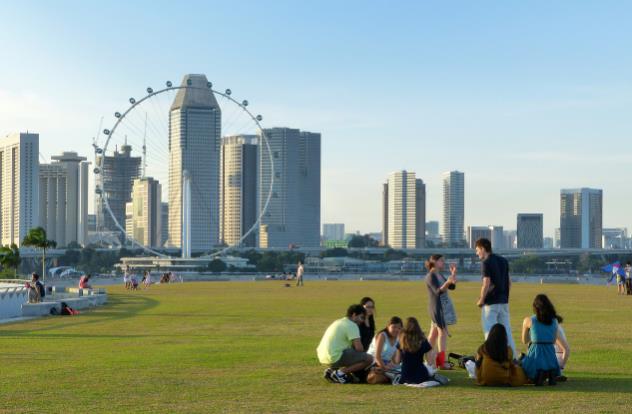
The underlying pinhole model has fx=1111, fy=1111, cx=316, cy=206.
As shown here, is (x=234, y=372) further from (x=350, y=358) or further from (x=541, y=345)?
(x=541, y=345)

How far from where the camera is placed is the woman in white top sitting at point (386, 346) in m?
15.6

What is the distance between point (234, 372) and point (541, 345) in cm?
461

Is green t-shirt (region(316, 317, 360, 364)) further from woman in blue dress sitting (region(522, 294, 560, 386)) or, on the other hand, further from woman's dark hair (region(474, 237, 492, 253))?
woman in blue dress sitting (region(522, 294, 560, 386))

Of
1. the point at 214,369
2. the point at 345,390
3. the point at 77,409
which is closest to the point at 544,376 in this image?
the point at 345,390

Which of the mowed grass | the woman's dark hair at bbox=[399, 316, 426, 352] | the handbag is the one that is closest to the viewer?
the mowed grass

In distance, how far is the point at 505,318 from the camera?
54.4 feet

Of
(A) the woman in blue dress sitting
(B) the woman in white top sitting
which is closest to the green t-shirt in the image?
(B) the woman in white top sitting

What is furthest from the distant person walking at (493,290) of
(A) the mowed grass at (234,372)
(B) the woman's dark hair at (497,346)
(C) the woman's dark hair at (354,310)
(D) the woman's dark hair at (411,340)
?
(D) the woman's dark hair at (411,340)

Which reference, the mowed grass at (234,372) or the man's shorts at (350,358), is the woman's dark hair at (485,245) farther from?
the man's shorts at (350,358)

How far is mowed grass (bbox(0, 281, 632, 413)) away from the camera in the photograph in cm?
1319

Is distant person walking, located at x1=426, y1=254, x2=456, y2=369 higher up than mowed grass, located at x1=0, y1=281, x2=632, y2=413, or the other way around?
distant person walking, located at x1=426, y1=254, x2=456, y2=369

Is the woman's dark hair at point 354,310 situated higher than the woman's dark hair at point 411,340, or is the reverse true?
the woman's dark hair at point 354,310

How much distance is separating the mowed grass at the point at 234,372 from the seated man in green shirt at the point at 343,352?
296mm

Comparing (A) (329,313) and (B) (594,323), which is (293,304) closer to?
(A) (329,313)
